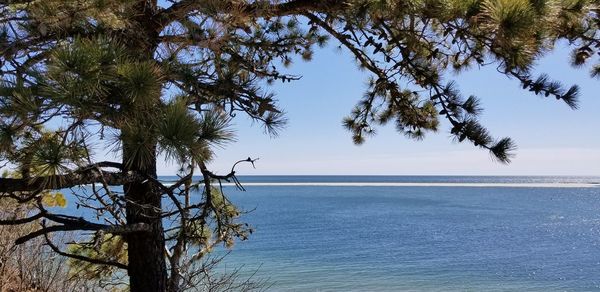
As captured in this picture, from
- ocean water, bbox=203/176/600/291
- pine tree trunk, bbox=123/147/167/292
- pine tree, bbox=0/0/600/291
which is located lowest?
ocean water, bbox=203/176/600/291

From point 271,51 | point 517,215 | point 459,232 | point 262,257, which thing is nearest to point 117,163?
point 271,51

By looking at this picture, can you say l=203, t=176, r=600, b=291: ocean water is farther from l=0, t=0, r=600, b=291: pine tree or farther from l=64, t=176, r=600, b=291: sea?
l=0, t=0, r=600, b=291: pine tree

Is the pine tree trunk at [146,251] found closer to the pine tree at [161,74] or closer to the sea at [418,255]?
the pine tree at [161,74]

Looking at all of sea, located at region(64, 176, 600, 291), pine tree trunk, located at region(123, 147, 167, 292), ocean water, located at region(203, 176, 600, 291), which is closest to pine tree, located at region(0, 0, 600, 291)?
pine tree trunk, located at region(123, 147, 167, 292)

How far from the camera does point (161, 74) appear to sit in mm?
2186

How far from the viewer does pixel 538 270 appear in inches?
566

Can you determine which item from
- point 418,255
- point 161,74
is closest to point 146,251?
point 161,74

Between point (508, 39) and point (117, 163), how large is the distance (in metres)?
2.41

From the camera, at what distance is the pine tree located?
6.36ft

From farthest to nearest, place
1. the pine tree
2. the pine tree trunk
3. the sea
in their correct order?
the sea, the pine tree trunk, the pine tree

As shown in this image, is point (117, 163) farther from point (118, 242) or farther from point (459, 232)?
point (459, 232)

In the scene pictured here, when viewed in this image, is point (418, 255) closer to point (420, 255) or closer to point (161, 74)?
point (420, 255)

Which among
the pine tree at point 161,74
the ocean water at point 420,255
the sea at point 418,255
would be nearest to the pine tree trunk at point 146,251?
the pine tree at point 161,74

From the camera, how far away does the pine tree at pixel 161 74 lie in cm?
194
